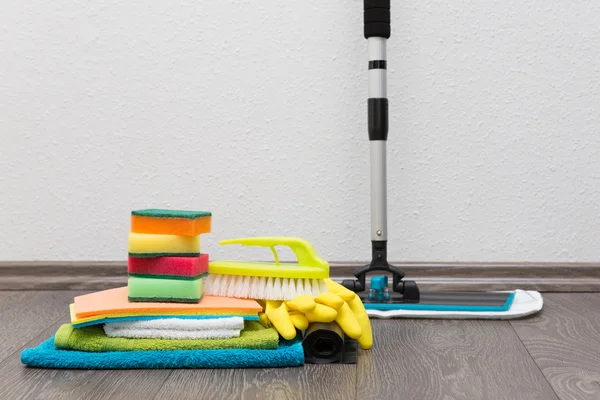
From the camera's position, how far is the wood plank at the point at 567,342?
0.90m

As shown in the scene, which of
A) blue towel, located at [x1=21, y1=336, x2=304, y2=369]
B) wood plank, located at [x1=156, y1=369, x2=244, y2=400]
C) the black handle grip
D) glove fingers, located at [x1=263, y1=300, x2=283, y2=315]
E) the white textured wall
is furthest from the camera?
the white textured wall

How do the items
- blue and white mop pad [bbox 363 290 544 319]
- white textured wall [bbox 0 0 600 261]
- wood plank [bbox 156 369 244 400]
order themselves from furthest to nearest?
1. white textured wall [bbox 0 0 600 261]
2. blue and white mop pad [bbox 363 290 544 319]
3. wood plank [bbox 156 369 244 400]

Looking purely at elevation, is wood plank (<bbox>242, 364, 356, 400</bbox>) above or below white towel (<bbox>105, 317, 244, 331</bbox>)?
below

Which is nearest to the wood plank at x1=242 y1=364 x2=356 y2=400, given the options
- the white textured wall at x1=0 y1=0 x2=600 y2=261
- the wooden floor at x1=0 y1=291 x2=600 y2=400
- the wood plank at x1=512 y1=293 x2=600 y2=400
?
the wooden floor at x1=0 y1=291 x2=600 y2=400

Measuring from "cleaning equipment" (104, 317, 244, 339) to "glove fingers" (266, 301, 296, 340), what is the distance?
5cm

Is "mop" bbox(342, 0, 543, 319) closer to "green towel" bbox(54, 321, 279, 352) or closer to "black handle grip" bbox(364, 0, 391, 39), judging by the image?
"black handle grip" bbox(364, 0, 391, 39)

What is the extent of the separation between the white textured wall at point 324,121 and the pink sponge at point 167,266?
0.59m

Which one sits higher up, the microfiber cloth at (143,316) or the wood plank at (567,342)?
the microfiber cloth at (143,316)

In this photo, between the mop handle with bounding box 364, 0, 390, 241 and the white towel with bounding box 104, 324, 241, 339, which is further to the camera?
the mop handle with bounding box 364, 0, 390, 241

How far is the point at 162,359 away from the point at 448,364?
0.38m

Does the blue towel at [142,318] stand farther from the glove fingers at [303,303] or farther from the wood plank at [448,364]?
the wood plank at [448,364]

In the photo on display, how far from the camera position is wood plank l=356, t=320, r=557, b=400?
87 centimetres

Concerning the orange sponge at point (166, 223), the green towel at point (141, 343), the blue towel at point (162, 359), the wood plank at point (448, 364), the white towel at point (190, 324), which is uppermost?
the orange sponge at point (166, 223)

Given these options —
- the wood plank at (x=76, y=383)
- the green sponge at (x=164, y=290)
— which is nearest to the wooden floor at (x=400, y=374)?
the wood plank at (x=76, y=383)
